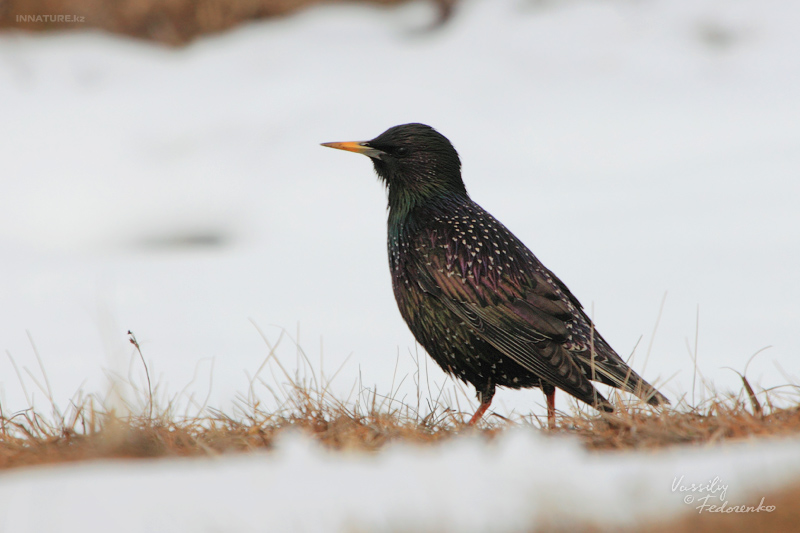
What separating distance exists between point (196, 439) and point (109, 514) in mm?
1028

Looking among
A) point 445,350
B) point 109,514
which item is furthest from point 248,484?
point 445,350

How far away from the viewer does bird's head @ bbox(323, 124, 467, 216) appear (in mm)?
4953

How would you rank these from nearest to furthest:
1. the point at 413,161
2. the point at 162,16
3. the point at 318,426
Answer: the point at 318,426
the point at 413,161
the point at 162,16

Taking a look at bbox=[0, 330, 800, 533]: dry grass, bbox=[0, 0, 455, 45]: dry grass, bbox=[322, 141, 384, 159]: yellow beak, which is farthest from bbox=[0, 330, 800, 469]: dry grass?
bbox=[0, 0, 455, 45]: dry grass

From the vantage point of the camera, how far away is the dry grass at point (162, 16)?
36.9 ft

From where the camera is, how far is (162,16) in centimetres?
1145

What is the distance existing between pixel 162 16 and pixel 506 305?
9.08 metres

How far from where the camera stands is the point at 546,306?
4445mm

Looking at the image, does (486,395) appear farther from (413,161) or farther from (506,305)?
(413,161)

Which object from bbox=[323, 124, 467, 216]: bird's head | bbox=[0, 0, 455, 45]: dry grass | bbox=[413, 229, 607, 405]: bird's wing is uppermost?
bbox=[0, 0, 455, 45]: dry grass

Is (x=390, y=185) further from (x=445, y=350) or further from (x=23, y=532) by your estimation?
(x=23, y=532)

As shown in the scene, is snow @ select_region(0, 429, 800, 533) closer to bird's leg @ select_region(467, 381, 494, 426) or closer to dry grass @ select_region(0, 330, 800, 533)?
dry grass @ select_region(0, 330, 800, 533)

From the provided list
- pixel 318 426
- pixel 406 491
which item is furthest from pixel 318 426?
pixel 406 491

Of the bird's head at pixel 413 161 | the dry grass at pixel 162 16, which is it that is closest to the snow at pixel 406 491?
the bird's head at pixel 413 161
